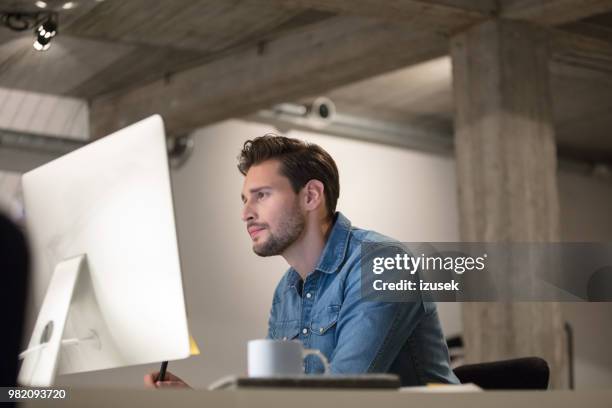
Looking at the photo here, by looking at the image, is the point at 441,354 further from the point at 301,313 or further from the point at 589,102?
the point at 589,102

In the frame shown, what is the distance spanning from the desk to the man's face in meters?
1.21

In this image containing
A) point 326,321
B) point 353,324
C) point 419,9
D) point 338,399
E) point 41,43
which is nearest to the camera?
point 338,399

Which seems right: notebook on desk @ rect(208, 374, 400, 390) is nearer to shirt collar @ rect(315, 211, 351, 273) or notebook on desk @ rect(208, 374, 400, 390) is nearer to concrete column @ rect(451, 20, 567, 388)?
shirt collar @ rect(315, 211, 351, 273)

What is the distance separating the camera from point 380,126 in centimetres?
905

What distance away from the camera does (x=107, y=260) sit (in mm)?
2016

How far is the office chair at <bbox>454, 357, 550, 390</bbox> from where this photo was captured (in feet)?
7.47

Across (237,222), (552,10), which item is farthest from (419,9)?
(237,222)

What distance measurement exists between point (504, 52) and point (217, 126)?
3.34 meters

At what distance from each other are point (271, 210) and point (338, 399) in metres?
1.28

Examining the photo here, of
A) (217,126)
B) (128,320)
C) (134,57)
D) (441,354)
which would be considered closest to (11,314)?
(128,320)

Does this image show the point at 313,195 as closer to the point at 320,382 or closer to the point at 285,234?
the point at 285,234

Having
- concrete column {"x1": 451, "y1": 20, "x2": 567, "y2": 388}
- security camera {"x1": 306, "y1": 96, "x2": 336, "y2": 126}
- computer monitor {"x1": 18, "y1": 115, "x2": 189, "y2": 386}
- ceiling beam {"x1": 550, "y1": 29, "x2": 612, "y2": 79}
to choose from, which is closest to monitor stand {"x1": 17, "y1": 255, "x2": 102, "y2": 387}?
computer monitor {"x1": 18, "y1": 115, "x2": 189, "y2": 386}

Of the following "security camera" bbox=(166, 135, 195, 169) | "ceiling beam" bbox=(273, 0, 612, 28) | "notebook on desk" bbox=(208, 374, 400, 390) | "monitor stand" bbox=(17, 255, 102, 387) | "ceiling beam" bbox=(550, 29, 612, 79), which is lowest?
"notebook on desk" bbox=(208, 374, 400, 390)

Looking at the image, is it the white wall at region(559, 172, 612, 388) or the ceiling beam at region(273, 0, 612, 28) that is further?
the white wall at region(559, 172, 612, 388)
